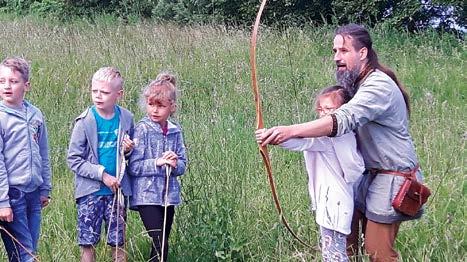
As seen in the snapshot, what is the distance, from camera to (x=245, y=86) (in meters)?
8.22

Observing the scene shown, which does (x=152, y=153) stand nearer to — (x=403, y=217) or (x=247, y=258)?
(x=247, y=258)

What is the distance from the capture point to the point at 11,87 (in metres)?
3.82

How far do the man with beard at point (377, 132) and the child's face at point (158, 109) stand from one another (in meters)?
0.97

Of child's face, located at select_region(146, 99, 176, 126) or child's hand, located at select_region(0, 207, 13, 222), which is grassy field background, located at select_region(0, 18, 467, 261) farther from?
child's face, located at select_region(146, 99, 176, 126)

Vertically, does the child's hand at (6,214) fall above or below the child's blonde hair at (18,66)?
below

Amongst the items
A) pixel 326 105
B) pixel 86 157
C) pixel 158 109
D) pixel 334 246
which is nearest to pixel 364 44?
pixel 326 105

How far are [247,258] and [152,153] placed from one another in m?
0.88

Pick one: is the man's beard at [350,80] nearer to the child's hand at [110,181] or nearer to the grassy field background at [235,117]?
the grassy field background at [235,117]

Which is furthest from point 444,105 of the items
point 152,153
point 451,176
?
point 152,153

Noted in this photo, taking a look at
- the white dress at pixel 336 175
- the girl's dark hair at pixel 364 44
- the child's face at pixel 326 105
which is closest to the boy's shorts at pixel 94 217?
Result: the white dress at pixel 336 175

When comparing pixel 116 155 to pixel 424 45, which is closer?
pixel 116 155

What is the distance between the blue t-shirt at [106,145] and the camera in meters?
4.00

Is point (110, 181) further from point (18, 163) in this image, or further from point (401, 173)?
point (401, 173)

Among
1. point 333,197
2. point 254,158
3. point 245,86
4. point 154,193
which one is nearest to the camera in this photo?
point 333,197
